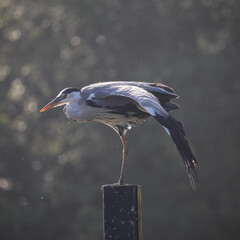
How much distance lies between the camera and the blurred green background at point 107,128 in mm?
16062

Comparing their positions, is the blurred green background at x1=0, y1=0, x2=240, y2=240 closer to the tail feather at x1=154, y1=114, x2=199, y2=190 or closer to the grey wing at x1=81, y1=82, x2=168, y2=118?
the grey wing at x1=81, y1=82, x2=168, y2=118

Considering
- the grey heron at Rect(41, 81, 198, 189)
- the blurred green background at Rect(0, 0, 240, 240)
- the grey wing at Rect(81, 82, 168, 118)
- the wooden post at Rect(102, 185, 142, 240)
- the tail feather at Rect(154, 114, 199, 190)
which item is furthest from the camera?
the blurred green background at Rect(0, 0, 240, 240)

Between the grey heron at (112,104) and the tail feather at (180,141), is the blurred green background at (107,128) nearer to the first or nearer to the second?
the grey heron at (112,104)

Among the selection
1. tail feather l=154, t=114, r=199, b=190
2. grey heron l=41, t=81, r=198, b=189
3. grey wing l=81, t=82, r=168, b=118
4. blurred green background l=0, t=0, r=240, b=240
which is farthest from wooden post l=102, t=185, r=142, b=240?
blurred green background l=0, t=0, r=240, b=240

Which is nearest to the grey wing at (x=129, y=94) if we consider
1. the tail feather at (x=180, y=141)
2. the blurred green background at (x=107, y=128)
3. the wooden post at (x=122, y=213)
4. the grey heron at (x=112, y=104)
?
the grey heron at (x=112, y=104)

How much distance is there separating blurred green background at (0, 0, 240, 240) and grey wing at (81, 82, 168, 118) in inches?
326

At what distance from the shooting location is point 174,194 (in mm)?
16266

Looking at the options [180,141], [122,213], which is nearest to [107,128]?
[180,141]

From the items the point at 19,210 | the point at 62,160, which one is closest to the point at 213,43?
the point at 62,160

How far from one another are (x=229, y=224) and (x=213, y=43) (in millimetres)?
5229

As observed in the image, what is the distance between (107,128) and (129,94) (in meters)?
9.41

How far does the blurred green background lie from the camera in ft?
52.7

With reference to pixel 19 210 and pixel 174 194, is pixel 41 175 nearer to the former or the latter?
pixel 19 210

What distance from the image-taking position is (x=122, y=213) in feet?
18.0
